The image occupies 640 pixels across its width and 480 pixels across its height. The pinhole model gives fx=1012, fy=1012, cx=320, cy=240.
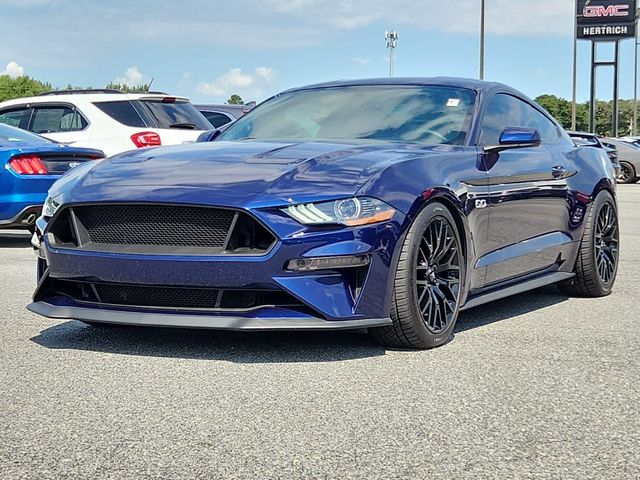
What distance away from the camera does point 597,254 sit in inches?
267

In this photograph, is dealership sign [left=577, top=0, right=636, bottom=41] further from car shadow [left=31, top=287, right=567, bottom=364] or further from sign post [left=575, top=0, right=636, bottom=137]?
car shadow [left=31, top=287, right=567, bottom=364]

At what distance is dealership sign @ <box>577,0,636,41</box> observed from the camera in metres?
51.6

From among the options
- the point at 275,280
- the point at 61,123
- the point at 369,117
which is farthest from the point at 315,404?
the point at 61,123

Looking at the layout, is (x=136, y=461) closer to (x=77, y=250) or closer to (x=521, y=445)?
(x=521, y=445)

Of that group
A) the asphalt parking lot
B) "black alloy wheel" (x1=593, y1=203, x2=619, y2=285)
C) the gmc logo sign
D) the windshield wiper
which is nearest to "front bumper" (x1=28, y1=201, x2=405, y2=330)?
the asphalt parking lot

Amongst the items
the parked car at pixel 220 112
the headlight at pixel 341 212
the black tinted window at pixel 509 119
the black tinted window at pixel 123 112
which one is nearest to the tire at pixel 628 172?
the parked car at pixel 220 112

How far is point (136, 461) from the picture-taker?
10.1 feet

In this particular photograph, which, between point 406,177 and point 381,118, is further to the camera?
point 381,118

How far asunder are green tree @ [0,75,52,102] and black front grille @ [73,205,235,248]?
11420 centimetres

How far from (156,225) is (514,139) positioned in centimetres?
213

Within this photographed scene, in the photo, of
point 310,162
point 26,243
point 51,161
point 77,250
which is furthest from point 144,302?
point 26,243

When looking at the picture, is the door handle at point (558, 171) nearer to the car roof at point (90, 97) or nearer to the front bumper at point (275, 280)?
the front bumper at point (275, 280)

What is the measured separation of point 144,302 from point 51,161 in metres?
5.46

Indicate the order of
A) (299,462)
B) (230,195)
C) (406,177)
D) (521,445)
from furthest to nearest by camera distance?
(406,177) < (230,195) < (521,445) < (299,462)
